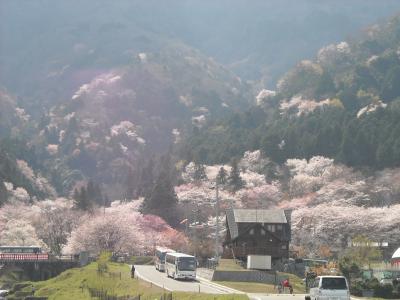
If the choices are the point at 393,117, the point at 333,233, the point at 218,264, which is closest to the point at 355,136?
the point at 393,117

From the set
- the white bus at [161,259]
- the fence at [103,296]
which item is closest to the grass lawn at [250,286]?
the fence at [103,296]

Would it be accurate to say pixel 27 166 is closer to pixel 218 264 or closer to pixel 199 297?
pixel 218 264

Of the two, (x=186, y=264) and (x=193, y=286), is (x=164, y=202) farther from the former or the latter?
(x=193, y=286)

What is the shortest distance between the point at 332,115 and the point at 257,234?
65.5 meters

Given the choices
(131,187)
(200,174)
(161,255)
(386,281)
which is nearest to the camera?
(386,281)

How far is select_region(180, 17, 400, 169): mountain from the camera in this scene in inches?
4683

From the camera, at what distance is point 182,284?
2158 inches

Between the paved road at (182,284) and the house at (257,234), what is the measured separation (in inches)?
479

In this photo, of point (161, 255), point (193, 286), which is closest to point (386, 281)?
point (193, 286)

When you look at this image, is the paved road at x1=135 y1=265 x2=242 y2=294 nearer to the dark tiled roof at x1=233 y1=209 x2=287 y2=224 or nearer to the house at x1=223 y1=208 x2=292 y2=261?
the house at x1=223 y1=208 x2=292 y2=261

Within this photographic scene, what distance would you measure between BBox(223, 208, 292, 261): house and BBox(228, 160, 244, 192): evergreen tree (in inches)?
1599

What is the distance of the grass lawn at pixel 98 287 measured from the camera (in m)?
44.6

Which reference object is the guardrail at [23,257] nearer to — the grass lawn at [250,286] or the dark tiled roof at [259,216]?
the dark tiled roof at [259,216]

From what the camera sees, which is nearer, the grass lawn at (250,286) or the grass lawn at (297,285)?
the grass lawn at (250,286)
